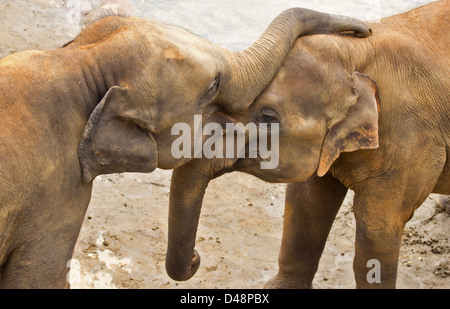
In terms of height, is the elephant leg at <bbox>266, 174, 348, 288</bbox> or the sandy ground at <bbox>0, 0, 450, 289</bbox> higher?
the elephant leg at <bbox>266, 174, 348, 288</bbox>

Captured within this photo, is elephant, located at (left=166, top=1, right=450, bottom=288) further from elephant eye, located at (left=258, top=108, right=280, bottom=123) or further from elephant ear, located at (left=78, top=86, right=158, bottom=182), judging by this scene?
elephant ear, located at (left=78, top=86, right=158, bottom=182)

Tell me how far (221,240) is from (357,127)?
79.9 inches

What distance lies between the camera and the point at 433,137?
3.99m

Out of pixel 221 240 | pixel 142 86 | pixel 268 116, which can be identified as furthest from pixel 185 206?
pixel 221 240

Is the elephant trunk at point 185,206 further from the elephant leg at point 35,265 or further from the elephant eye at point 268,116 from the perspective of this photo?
the elephant leg at point 35,265

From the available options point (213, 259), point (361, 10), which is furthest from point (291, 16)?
point (361, 10)

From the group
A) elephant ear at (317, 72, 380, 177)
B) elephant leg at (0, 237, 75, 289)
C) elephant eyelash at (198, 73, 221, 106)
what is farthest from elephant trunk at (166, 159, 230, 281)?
elephant leg at (0, 237, 75, 289)

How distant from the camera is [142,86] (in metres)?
3.20

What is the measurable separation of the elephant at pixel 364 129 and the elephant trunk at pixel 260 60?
0.24ft

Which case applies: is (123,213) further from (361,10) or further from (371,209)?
(361,10)

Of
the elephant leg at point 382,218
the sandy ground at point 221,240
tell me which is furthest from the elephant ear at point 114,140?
the sandy ground at point 221,240

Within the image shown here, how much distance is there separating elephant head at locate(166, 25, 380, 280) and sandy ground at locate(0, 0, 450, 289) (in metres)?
1.36

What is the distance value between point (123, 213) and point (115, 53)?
2687mm

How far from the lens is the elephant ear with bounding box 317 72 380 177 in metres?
3.78
